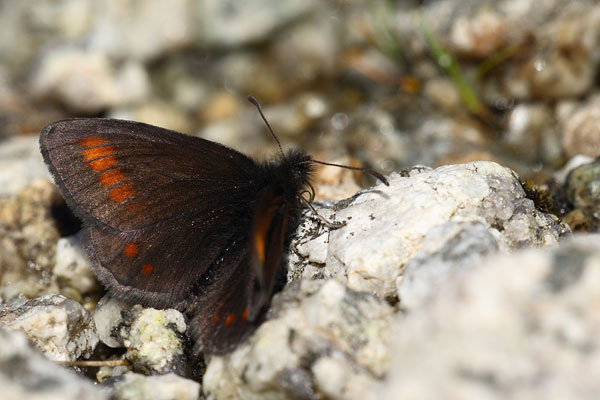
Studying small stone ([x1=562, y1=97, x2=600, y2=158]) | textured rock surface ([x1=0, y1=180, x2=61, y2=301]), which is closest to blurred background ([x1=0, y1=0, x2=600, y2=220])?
small stone ([x1=562, y1=97, x2=600, y2=158])

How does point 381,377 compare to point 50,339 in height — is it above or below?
above

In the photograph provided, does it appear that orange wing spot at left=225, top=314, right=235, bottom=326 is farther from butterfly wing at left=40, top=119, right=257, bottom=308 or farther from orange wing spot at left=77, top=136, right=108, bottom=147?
orange wing spot at left=77, top=136, right=108, bottom=147

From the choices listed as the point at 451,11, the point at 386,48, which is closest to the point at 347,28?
the point at 386,48

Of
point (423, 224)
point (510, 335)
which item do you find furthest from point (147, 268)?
point (510, 335)

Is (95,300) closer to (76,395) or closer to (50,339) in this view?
(50,339)

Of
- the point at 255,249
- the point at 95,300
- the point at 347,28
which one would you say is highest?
the point at 347,28

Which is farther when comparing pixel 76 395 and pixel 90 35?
pixel 90 35

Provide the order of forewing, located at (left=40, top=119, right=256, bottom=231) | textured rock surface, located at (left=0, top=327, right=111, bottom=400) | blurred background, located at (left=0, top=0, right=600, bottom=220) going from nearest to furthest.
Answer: textured rock surface, located at (left=0, top=327, right=111, bottom=400), forewing, located at (left=40, top=119, right=256, bottom=231), blurred background, located at (left=0, top=0, right=600, bottom=220)
